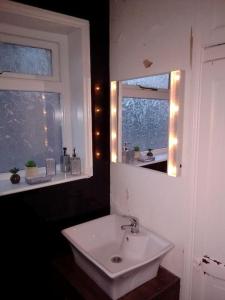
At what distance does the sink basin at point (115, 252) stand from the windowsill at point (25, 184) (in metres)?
0.33

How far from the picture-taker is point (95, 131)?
1.83 meters

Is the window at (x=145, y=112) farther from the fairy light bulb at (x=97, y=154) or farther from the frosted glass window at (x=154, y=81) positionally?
the fairy light bulb at (x=97, y=154)

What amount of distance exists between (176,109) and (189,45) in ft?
1.15

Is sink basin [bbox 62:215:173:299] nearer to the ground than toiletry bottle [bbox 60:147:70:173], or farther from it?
nearer to the ground

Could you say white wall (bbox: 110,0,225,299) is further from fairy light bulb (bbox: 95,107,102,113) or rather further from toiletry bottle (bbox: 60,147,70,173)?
toiletry bottle (bbox: 60,147,70,173)

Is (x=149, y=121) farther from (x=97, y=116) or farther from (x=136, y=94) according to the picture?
(x=97, y=116)

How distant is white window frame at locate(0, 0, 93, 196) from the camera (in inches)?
57.8

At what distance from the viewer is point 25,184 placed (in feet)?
5.18

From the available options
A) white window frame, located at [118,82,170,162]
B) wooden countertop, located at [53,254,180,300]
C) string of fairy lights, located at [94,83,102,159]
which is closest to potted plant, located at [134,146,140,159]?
white window frame, located at [118,82,170,162]

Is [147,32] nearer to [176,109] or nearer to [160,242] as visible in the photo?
[176,109]

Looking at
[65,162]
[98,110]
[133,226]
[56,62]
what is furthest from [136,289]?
[56,62]

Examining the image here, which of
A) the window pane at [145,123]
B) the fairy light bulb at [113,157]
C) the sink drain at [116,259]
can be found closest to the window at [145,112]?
the window pane at [145,123]

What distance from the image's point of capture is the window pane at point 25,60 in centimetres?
158

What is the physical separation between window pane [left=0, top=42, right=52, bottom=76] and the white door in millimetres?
1136
